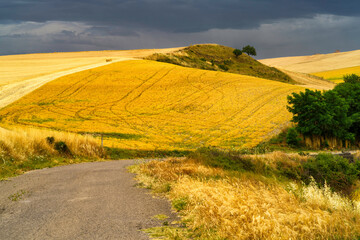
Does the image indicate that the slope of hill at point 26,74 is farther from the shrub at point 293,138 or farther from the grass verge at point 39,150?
the shrub at point 293,138

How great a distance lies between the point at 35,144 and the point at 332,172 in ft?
60.0

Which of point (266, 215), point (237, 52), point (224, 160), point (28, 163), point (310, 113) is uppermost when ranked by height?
point (237, 52)

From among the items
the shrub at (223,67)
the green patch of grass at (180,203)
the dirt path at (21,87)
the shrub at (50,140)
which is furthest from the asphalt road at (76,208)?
the shrub at (223,67)

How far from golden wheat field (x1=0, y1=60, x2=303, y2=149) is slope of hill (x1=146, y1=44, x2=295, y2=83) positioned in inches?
819

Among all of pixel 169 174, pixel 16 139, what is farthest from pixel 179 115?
pixel 169 174

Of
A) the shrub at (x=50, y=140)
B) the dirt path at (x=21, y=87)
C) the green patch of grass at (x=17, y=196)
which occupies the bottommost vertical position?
the shrub at (x=50, y=140)

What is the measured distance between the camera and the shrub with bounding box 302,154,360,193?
21078mm

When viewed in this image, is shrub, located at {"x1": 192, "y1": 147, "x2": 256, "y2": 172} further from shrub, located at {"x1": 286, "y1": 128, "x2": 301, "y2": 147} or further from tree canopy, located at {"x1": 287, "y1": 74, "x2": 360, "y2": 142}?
tree canopy, located at {"x1": 287, "y1": 74, "x2": 360, "y2": 142}

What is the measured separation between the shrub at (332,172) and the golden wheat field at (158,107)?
461 inches

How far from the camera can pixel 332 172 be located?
2148 cm

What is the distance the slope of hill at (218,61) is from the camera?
90.7 meters

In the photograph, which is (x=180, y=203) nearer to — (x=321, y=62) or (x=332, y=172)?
(x=332, y=172)

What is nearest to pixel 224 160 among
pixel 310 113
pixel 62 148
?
pixel 62 148

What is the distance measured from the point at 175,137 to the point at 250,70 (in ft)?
245
